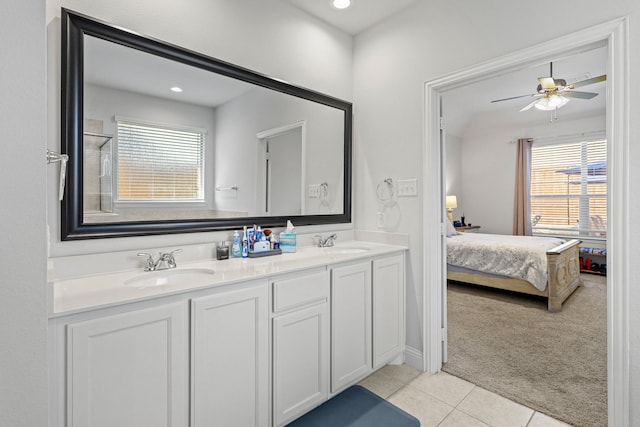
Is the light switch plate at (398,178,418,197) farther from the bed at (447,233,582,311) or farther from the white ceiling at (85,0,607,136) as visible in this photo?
the bed at (447,233,582,311)

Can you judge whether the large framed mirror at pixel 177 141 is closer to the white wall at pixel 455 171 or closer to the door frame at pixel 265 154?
the door frame at pixel 265 154

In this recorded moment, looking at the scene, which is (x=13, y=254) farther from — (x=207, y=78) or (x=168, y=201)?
(x=207, y=78)

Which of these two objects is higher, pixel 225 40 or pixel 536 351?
pixel 225 40

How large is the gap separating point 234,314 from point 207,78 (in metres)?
1.37

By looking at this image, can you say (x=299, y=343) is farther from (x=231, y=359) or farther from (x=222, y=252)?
(x=222, y=252)

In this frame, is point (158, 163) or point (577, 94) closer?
point (158, 163)

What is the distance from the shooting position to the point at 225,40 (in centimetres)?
199

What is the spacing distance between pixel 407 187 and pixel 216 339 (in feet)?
5.43

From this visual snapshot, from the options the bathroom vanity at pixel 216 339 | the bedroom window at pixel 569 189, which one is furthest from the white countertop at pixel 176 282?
the bedroom window at pixel 569 189

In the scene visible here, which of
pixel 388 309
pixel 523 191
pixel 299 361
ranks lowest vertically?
pixel 299 361

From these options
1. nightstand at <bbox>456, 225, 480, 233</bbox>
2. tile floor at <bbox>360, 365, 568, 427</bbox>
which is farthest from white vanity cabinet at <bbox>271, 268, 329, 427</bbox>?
nightstand at <bbox>456, 225, 480, 233</bbox>

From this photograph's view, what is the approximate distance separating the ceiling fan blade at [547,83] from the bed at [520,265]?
181 cm

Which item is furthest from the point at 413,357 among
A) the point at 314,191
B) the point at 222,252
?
the point at 222,252

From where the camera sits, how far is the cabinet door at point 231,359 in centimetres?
132
